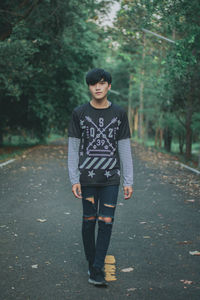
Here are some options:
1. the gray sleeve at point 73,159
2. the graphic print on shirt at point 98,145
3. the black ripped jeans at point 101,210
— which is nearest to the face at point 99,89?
the graphic print on shirt at point 98,145

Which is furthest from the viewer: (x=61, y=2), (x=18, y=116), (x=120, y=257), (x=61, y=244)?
(x=18, y=116)

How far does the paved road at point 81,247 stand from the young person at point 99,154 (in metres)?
0.42

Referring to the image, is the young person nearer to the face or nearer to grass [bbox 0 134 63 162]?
the face

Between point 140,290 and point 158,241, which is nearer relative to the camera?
point 140,290

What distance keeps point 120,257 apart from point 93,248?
2.83 ft

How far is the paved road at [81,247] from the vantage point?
13.2 ft

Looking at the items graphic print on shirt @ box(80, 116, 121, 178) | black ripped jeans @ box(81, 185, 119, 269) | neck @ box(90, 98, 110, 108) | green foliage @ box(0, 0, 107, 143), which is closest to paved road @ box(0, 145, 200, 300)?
black ripped jeans @ box(81, 185, 119, 269)

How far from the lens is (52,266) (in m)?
4.69

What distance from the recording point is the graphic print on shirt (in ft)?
13.3

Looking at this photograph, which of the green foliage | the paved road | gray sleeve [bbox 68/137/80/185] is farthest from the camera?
the green foliage

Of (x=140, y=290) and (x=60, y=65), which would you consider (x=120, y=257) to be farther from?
(x=60, y=65)

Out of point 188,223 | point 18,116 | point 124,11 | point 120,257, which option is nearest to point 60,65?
point 18,116

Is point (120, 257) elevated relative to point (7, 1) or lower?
lower

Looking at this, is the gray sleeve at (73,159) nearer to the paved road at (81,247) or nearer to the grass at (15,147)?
the paved road at (81,247)
